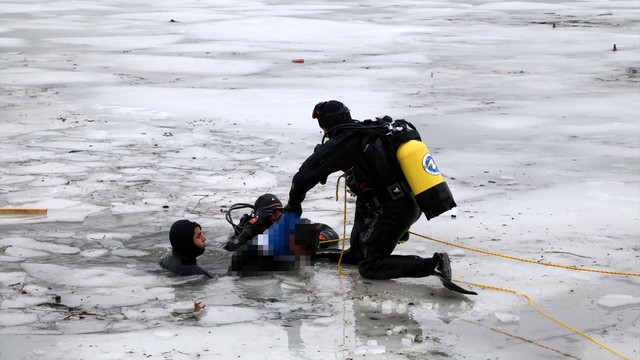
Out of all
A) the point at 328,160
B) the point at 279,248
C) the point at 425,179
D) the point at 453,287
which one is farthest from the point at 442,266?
the point at 279,248

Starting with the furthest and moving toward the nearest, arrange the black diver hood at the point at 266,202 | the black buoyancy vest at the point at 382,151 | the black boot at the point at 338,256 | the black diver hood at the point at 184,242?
the black diver hood at the point at 266,202
the black boot at the point at 338,256
the black diver hood at the point at 184,242
the black buoyancy vest at the point at 382,151

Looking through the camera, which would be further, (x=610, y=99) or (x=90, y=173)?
(x=610, y=99)

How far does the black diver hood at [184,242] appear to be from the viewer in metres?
5.57

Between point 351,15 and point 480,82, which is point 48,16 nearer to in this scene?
point 351,15

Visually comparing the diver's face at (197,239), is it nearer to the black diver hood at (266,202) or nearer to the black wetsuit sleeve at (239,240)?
the black wetsuit sleeve at (239,240)

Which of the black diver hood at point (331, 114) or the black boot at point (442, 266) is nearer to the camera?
the black boot at point (442, 266)

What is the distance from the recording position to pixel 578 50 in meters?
16.0

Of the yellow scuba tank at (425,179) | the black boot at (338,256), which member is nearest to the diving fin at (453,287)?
the yellow scuba tank at (425,179)

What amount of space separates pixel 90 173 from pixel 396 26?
1266cm

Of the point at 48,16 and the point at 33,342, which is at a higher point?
the point at 48,16

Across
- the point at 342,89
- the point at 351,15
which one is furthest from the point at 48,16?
the point at 342,89

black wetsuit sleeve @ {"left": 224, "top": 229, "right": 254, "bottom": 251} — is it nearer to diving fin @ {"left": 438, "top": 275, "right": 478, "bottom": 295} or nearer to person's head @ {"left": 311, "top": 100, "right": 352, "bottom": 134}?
person's head @ {"left": 311, "top": 100, "right": 352, "bottom": 134}

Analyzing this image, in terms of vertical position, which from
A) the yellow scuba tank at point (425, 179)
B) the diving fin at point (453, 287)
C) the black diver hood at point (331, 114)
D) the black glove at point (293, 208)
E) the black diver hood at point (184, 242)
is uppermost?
the black diver hood at point (331, 114)

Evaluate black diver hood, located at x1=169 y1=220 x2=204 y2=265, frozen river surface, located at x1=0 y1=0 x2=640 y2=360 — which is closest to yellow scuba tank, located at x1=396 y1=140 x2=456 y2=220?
frozen river surface, located at x1=0 y1=0 x2=640 y2=360
